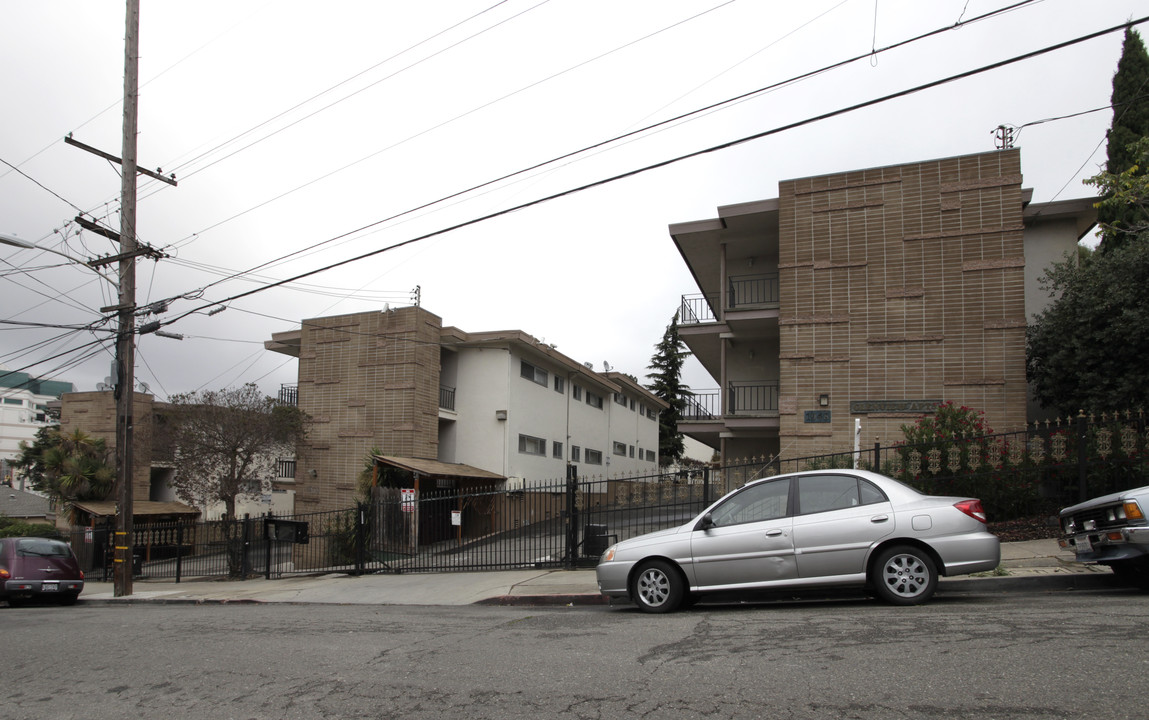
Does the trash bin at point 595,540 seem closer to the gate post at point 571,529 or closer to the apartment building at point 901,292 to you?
the gate post at point 571,529

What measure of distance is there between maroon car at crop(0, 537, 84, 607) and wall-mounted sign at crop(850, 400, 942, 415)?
17.4m

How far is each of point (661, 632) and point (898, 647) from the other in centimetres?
215

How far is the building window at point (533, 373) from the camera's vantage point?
93.6ft

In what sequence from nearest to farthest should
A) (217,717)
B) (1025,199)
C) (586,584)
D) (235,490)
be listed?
(217,717) → (586,584) → (1025,199) → (235,490)

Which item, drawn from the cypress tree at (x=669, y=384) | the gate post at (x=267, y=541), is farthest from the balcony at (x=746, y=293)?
the cypress tree at (x=669, y=384)

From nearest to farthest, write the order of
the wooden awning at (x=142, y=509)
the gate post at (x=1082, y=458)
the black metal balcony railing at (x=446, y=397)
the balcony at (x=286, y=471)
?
the gate post at (x=1082, y=458)
the wooden awning at (x=142, y=509)
the black metal balcony railing at (x=446, y=397)
the balcony at (x=286, y=471)

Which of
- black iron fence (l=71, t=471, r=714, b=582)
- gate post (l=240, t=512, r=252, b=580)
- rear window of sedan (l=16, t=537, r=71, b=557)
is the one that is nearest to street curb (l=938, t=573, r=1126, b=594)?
black iron fence (l=71, t=471, r=714, b=582)

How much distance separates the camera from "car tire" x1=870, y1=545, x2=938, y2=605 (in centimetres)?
764

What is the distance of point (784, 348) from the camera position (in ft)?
62.6

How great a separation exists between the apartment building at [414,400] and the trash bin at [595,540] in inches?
436

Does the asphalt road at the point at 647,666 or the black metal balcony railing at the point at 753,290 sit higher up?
the black metal balcony railing at the point at 753,290

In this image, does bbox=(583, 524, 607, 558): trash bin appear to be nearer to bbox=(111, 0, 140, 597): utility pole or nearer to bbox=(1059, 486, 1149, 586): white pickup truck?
bbox=(1059, 486, 1149, 586): white pickup truck

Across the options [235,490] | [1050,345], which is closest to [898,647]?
[1050,345]

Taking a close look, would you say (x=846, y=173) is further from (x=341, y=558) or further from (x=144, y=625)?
(x=144, y=625)
